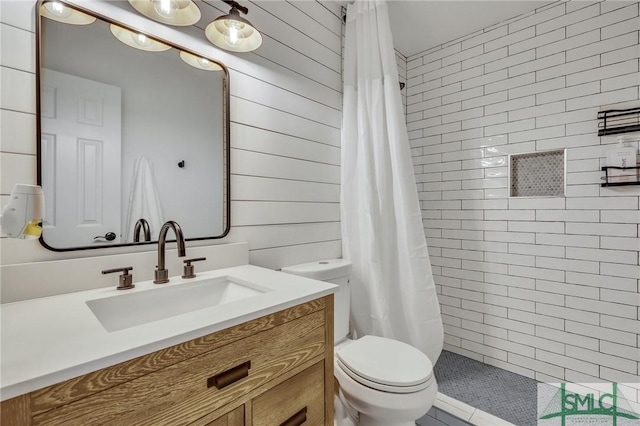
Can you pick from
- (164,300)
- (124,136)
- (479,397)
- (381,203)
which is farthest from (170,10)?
(479,397)

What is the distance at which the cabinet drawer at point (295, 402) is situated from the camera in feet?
2.87

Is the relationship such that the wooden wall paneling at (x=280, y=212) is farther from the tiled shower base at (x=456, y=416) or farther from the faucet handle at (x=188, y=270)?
the tiled shower base at (x=456, y=416)

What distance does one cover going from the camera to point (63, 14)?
1.02 m

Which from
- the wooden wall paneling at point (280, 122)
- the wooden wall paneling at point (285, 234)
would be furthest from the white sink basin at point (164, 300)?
the wooden wall paneling at point (280, 122)

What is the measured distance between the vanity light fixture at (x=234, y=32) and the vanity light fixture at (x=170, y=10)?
0.10 meters

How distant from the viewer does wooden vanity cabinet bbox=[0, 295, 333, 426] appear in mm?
563

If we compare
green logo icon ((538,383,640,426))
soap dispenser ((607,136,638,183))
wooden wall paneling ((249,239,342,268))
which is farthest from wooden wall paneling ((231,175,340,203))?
green logo icon ((538,383,640,426))

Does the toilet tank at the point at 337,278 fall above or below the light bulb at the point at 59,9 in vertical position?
below

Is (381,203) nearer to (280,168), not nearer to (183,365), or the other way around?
(280,168)

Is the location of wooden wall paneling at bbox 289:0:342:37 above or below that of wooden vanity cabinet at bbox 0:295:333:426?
above

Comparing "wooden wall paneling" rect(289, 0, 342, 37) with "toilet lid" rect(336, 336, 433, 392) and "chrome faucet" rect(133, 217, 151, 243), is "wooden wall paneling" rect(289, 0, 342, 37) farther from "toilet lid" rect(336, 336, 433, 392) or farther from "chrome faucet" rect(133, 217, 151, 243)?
"toilet lid" rect(336, 336, 433, 392)

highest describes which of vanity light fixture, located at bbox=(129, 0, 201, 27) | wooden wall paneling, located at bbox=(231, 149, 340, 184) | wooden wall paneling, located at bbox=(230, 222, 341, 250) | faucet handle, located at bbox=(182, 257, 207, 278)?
vanity light fixture, located at bbox=(129, 0, 201, 27)

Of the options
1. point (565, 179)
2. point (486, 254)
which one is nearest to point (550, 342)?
point (486, 254)

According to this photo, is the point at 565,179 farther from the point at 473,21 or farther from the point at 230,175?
the point at 230,175
